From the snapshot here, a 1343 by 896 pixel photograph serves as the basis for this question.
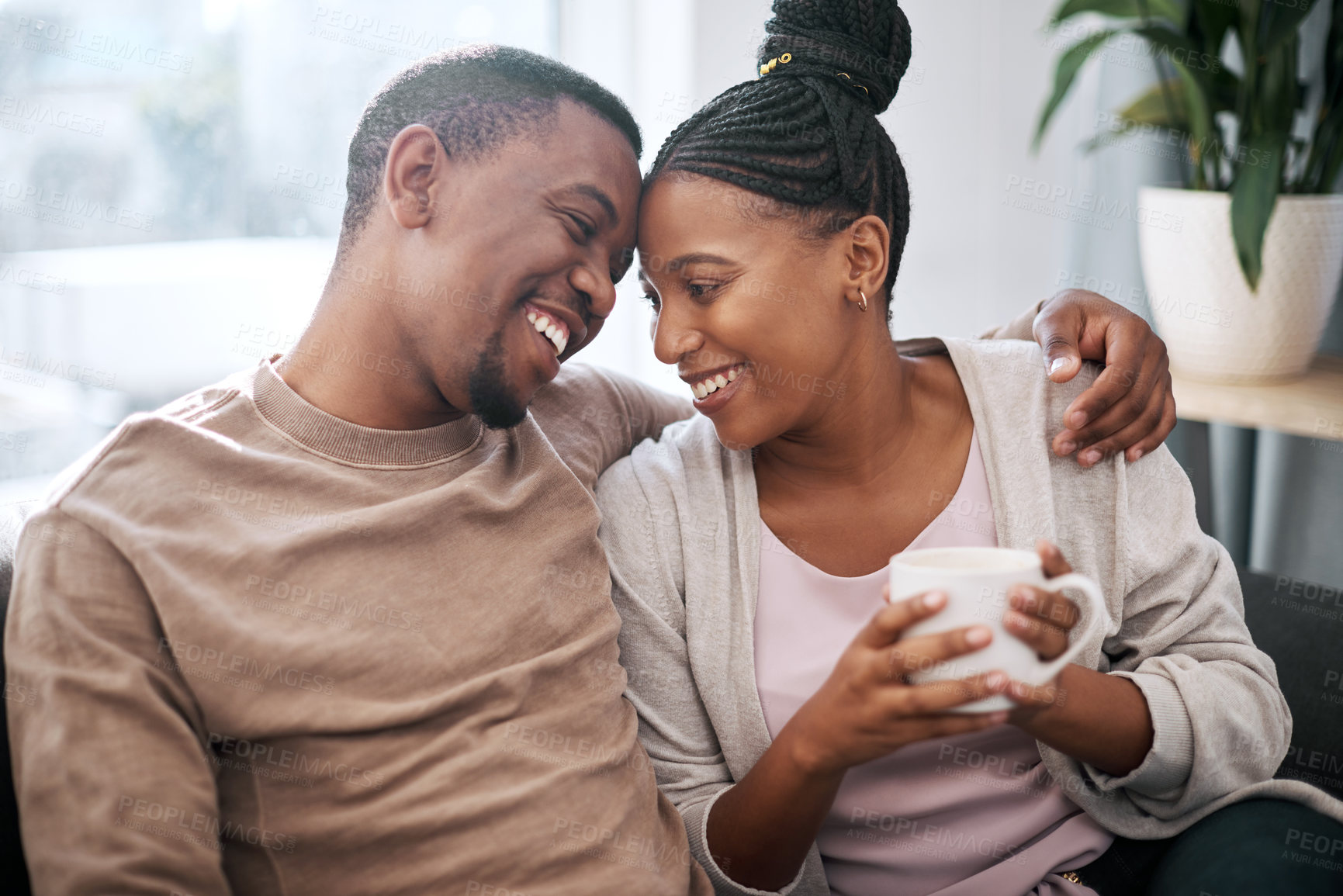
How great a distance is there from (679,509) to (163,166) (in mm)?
1135

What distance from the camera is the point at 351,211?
110 cm

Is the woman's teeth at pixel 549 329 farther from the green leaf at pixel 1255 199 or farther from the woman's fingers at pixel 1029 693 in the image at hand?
the green leaf at pixel 1255 199

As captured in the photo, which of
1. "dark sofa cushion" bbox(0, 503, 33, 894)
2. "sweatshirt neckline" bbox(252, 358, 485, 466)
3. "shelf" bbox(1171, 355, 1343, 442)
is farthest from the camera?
"shelf" bbox(1171, 355, 1343, 442)

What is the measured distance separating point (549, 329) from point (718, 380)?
8.0 inches

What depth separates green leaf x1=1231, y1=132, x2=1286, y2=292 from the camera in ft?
5.42

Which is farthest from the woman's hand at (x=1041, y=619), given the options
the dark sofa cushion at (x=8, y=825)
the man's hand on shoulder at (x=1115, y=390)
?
the dark sofa cushion at (x=8, y=825)

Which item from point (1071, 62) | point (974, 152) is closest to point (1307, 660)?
point (1071, 62)

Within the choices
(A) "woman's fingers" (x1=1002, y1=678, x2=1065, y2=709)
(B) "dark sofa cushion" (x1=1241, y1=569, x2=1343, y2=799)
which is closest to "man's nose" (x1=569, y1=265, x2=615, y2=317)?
(A) "woman's fingers" (x1=1002, y1=678, x2=1065, y2=709)

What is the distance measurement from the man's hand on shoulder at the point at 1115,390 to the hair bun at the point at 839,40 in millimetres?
381

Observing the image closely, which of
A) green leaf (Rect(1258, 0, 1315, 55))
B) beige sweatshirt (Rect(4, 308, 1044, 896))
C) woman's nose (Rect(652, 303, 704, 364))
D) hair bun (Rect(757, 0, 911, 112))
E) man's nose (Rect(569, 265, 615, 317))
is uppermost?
green leaf (Rect(1258, 0, 1315, 55))

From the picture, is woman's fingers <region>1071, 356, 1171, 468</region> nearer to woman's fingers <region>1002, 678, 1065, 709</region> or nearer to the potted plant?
woman's fingers <region>1002, 678, 1065, 709</region>

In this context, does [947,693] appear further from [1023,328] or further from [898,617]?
[1023,328]

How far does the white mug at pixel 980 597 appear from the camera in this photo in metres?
0.73

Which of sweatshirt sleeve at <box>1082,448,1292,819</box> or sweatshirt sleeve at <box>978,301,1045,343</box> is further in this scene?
sweatshirt sleeve at <box>978,301,1045,343</box>
